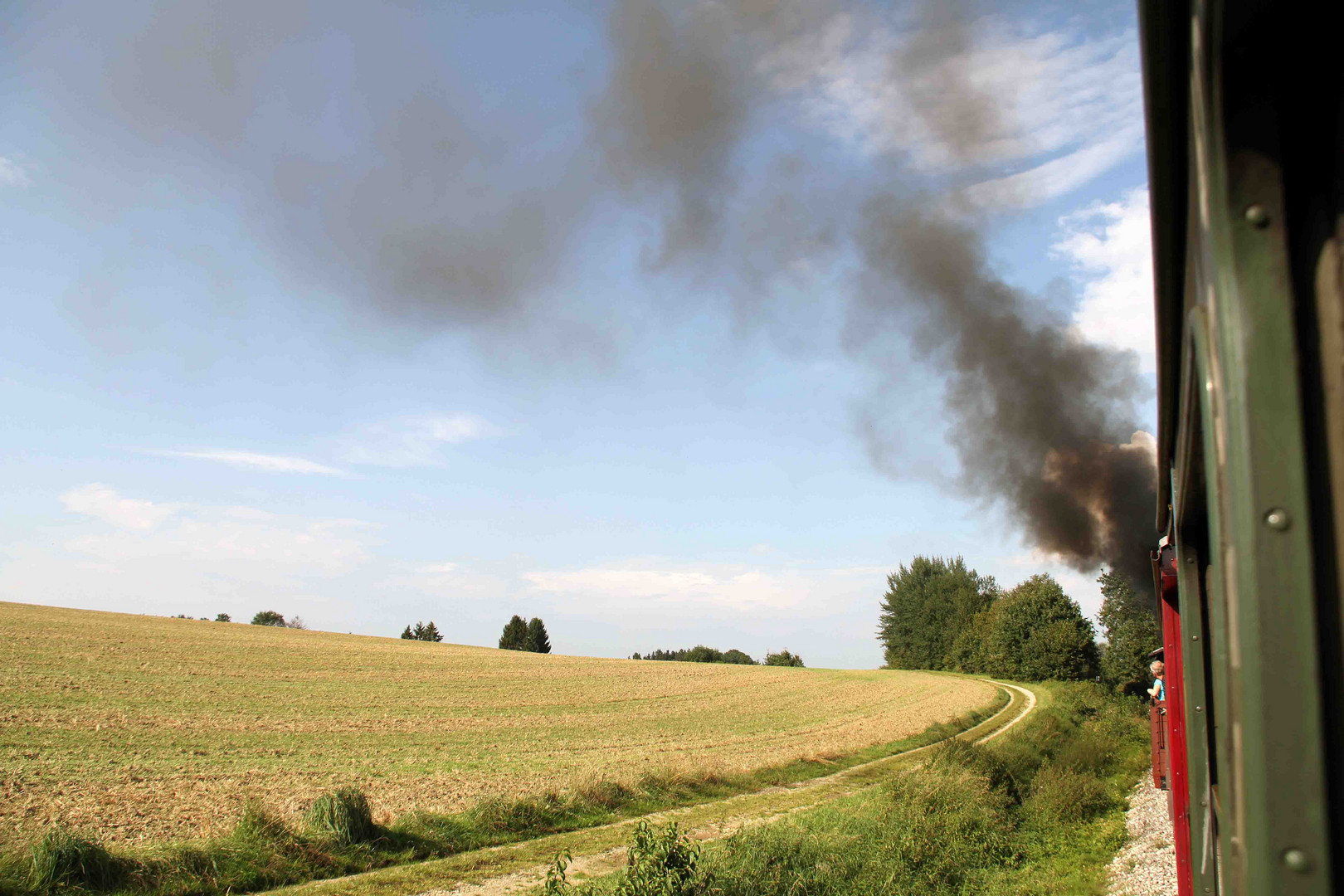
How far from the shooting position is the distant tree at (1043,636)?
47.9 m

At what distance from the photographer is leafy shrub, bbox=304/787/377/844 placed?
11414 mm

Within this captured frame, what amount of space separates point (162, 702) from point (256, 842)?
1520 cm

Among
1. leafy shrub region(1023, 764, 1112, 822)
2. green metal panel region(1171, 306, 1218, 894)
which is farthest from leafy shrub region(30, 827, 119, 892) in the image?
leafy shrub region(1023, 764, 1112, 822)

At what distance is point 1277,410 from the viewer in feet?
3.90

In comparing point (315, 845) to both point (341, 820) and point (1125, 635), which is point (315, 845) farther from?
point (1125, 635)

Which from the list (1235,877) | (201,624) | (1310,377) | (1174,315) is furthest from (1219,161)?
(201,624)

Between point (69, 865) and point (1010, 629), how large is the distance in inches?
2026

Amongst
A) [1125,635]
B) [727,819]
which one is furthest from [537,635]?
[727,819]

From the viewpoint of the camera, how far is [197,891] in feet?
31.7

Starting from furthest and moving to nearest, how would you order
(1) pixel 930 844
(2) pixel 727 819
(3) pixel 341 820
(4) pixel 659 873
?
(2) pixel 727 819 → (3) pixel 341 820 → (1) pixel 930 844 → (4) pixel 659 873

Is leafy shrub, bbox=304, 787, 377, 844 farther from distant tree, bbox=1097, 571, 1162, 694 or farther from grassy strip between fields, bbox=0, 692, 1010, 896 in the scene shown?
distant tree, bbox=1097, 571, 1162, 694

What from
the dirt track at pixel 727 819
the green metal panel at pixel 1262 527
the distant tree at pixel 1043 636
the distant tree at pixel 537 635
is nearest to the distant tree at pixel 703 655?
the distant tree at pixel 537 635

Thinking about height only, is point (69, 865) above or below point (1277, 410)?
below

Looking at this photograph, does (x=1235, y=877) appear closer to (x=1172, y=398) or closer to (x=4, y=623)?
(x=1172, y=398)
